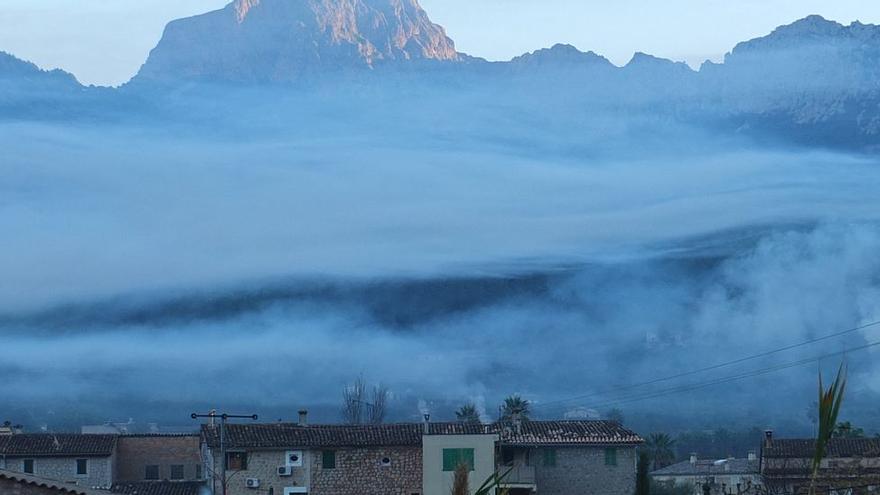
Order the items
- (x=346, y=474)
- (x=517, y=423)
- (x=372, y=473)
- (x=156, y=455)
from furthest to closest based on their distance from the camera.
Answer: (x=156, y=455) < (x=517, y=423) < (x=346, y=474) < (x=372, y=473)

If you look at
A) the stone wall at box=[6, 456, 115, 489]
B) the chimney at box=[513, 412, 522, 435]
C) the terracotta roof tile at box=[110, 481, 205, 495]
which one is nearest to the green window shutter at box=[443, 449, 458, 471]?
the chimney at box=[513, 412, 522, 435]

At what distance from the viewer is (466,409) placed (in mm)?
153250

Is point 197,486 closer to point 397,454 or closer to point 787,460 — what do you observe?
point 397,454

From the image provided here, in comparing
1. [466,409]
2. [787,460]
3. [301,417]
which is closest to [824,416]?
[301,417]

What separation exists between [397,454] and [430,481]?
91.5 inches

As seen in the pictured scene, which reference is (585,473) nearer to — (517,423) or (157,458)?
(517,423)

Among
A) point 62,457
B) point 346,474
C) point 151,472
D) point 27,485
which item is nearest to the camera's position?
point 27,485

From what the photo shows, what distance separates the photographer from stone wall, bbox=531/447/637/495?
81.6 m

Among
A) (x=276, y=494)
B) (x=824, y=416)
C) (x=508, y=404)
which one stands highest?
(x=508, y=404)

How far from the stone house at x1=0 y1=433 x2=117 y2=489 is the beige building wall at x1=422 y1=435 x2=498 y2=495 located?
59.9 feet

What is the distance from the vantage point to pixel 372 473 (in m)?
79.5

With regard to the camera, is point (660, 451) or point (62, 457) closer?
point (62, 457)

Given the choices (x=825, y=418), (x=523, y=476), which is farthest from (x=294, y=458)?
(x=825, y=418)

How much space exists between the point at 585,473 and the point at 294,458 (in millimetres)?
→ 13827
